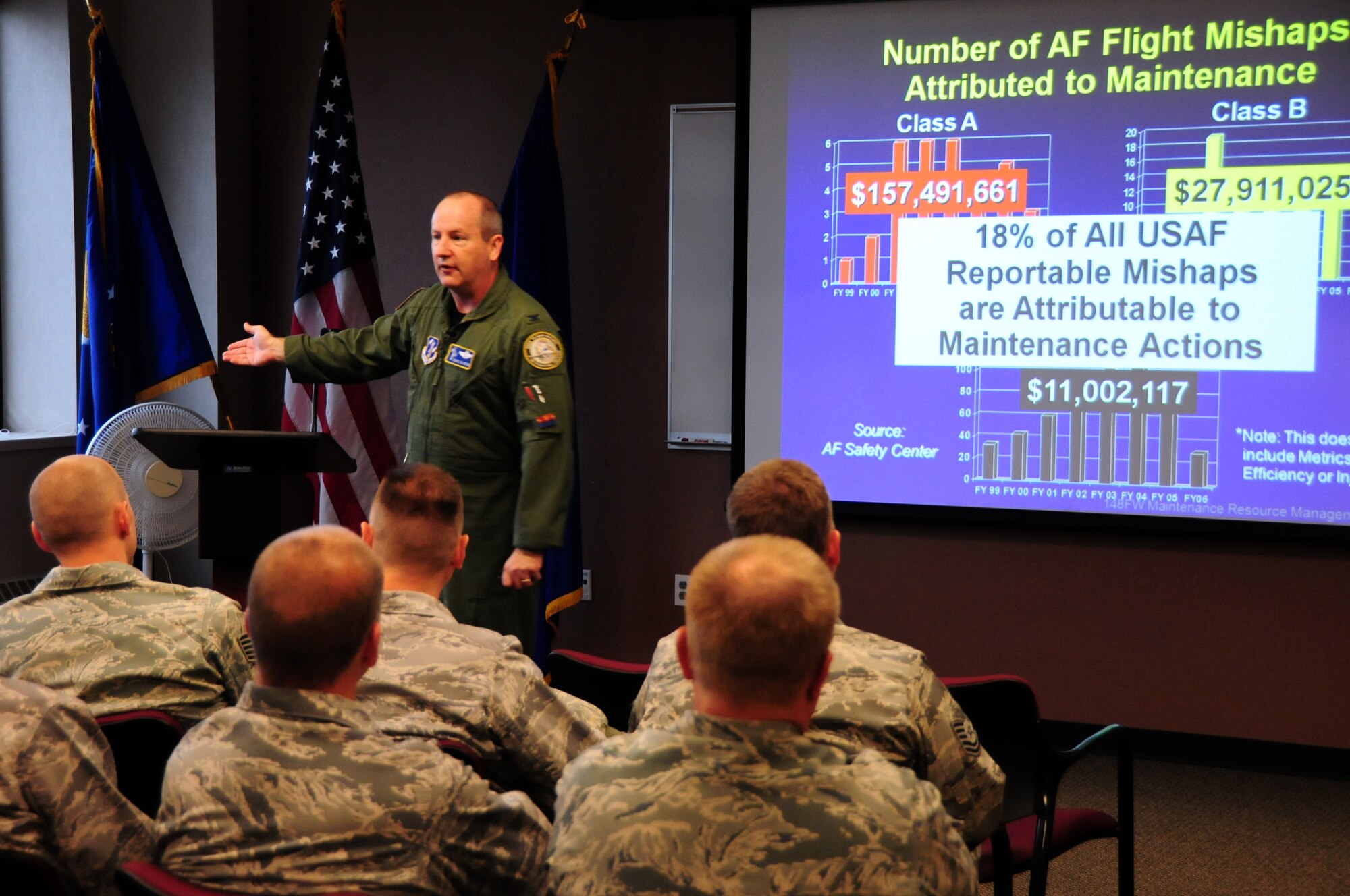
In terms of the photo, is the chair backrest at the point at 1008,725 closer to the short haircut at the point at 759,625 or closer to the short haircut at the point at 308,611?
the short haircut at the point at 759,625

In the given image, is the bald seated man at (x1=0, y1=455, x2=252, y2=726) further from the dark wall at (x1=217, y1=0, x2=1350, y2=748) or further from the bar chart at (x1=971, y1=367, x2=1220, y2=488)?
the bar chart at (x1=971, y1=367, x2=1220, y2=488)

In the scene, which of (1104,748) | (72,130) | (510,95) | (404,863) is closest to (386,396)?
(510,95)

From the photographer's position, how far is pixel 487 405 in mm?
3393

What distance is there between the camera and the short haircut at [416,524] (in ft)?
6.56

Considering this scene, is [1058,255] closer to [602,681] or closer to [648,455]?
[648,455]

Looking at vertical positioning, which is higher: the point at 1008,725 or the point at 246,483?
the point at 246,483

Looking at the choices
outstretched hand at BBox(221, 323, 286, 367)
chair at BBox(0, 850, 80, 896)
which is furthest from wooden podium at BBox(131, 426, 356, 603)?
chair at BBox(0, 850, 80, 896)

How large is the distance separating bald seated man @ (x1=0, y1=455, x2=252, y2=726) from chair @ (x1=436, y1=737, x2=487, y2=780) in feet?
1.78

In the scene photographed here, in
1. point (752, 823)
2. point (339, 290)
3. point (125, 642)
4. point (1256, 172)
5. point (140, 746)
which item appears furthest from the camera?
point (339, 290)

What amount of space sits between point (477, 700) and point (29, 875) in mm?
603

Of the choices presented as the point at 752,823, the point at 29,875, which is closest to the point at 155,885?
the point at 29,875

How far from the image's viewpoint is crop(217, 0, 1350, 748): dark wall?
3916 mm

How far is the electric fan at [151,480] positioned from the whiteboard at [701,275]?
5.60 feet

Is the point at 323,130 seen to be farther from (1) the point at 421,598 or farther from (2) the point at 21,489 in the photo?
(1) the point at 421,598
